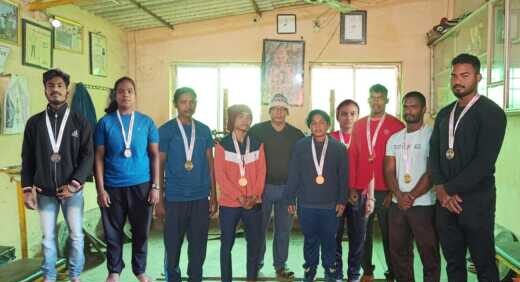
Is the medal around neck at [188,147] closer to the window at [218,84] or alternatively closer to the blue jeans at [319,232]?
the blue jeans at [319,232]

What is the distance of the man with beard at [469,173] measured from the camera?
8.27ft

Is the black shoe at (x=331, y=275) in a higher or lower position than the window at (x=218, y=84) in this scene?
lower

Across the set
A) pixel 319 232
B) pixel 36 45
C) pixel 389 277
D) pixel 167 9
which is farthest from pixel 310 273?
pixel 167 9

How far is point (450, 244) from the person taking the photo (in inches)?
106

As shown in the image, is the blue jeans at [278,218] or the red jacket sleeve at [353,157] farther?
the blue jeans at [278,218]

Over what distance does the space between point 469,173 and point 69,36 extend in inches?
164

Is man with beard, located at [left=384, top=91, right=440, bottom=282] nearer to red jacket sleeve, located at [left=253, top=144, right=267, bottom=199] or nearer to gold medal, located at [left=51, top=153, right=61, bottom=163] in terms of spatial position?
red jacket sleeve, located at [left=253, top=144, right=267, bottom=199]

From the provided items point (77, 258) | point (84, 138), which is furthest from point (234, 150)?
point (77, 258)

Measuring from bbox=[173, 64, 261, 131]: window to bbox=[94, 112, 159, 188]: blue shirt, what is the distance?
3.43 m

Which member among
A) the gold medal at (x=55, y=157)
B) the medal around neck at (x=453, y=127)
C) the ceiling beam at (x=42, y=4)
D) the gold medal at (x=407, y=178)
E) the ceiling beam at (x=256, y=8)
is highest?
the ceiling beam at (x=256, y=8)

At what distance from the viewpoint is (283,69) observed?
21.2 ft

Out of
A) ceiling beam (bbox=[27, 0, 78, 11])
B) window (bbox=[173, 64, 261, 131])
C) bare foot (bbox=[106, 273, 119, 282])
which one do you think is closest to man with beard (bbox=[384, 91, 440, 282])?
bare foot (bbox=[106, 273, 119, 282])

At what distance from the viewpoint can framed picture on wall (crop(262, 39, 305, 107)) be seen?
645 centimetres

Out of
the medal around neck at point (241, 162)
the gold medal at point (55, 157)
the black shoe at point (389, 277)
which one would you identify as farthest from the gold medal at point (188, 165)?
the black shoe at point (389, 277)
